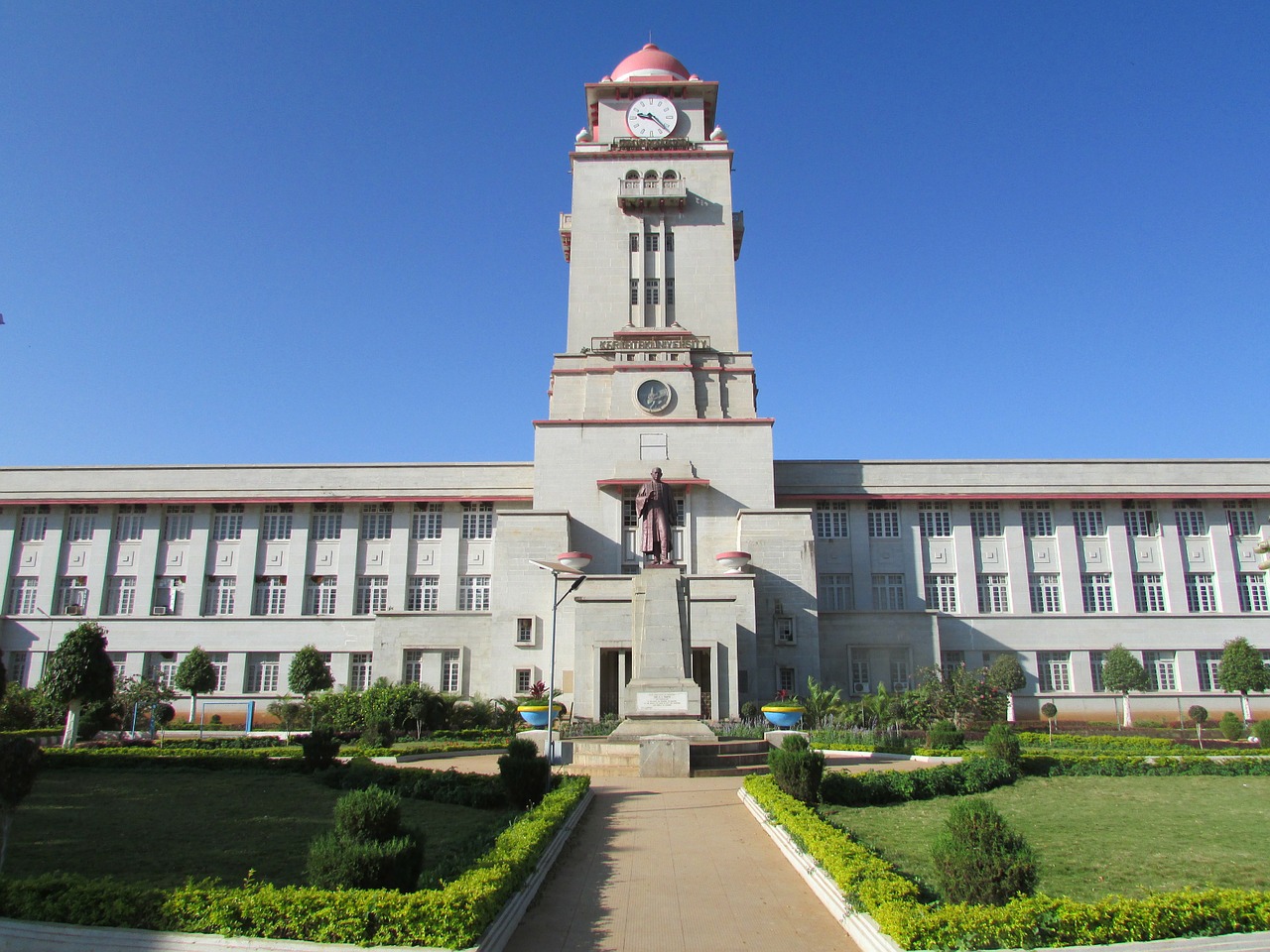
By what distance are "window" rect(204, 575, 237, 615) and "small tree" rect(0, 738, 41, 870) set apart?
31.4 m

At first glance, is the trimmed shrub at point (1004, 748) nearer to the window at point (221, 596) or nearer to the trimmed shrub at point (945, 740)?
the trimmed shrub at point (945, 740)

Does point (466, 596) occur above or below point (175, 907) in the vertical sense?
above

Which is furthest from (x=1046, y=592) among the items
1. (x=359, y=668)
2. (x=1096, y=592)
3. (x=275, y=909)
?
(x=275, y=909)

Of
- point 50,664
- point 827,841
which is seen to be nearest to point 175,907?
point 827,841

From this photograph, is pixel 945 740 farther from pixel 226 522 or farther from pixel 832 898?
pixel 226 522

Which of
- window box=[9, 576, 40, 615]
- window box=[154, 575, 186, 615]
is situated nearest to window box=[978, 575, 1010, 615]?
window box=[154, 575, 186, 615]

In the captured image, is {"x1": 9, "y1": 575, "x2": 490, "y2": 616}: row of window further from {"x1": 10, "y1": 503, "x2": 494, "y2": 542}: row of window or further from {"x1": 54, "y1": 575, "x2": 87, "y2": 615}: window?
{"x1": 10, "y1": 503, "x2": 494, "y2": 542}: row of window

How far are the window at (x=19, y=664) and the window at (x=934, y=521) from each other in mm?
37396

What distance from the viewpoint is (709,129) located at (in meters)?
45.3

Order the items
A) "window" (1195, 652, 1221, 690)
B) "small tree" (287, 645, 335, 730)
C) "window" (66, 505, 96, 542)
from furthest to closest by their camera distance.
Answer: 1. "window" (66, 505, 96, 542)
2. "window" (1195, 652, 1221, 690)
3. "small tree" (287, 645, 335, 730)

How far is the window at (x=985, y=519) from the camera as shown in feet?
125

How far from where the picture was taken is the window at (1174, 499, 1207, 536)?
125 ft

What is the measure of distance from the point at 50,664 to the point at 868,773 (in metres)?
19.8

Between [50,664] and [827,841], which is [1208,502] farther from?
[50,664]
